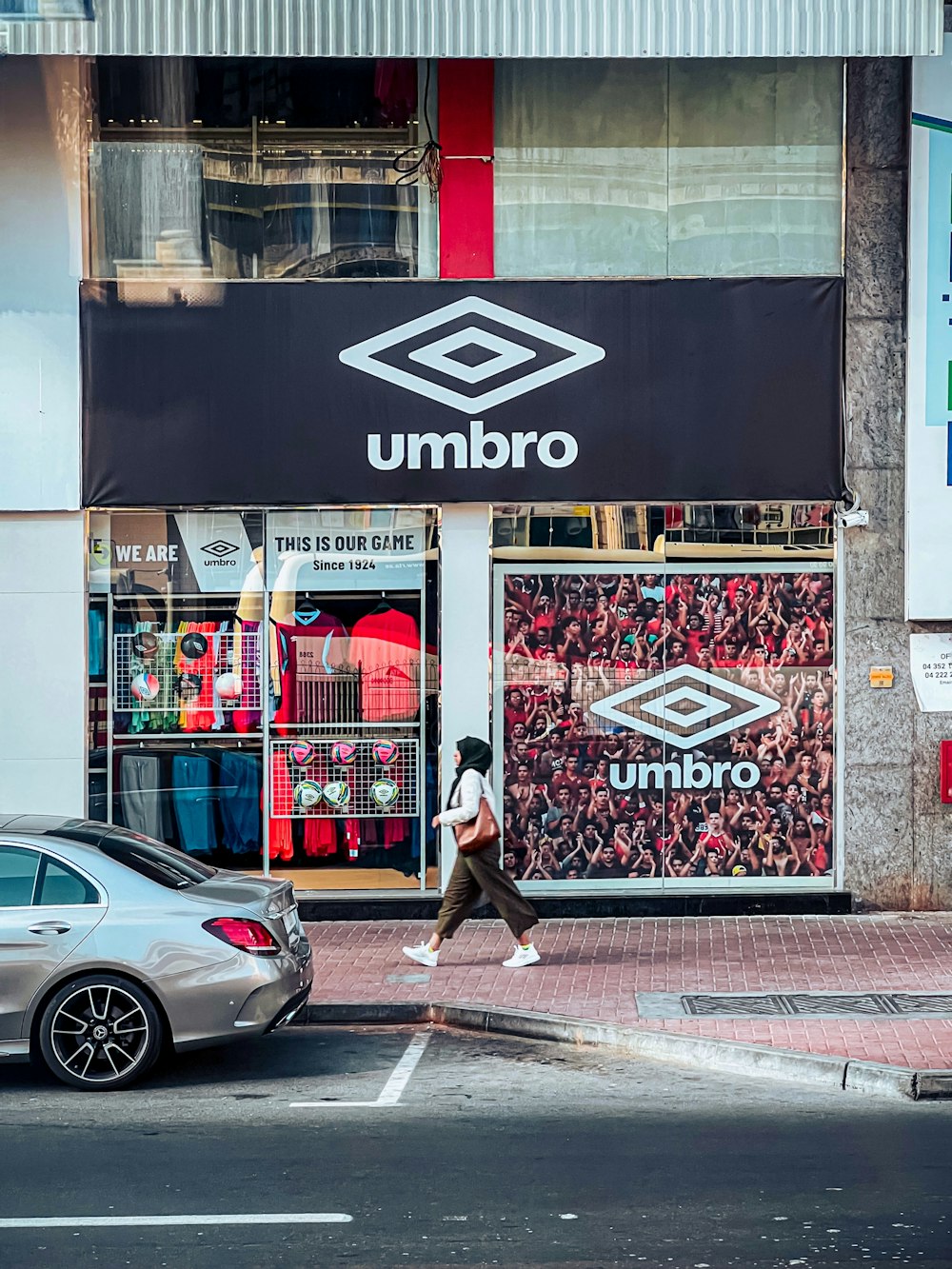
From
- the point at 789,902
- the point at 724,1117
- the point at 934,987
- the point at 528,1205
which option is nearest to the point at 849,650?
the point at 789,902

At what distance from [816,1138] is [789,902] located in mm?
6115

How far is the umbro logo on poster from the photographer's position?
45.0 ft

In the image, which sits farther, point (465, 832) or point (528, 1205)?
point (465, 832)

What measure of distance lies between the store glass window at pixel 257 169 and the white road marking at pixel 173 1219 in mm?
8978

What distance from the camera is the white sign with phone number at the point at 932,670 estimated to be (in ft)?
44.3

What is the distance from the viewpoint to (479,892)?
37.4 feet

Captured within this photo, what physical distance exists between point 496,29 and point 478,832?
20.7ft

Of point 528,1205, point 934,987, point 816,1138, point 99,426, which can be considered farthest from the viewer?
point 99,426

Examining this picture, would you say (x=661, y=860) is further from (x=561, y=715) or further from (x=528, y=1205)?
(x=528, y=1205)

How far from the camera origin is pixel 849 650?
44.6ft

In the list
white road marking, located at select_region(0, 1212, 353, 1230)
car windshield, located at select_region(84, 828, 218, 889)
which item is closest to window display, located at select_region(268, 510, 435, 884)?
car windshield, located at select_region(84, 828, 218, 889)

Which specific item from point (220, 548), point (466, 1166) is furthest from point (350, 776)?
point (466, 1166)

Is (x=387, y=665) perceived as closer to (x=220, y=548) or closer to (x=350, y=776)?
(x=350, y=776)

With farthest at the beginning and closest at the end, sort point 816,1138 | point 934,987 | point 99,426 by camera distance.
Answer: point 99,426, point 934,987, point 816,1138
